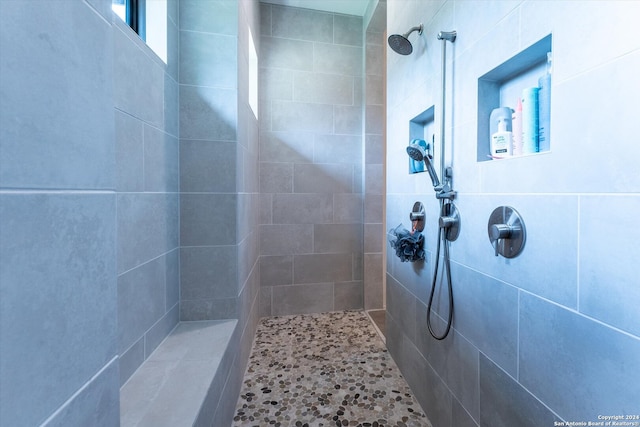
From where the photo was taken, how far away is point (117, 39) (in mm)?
835

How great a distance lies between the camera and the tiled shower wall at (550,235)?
553mm

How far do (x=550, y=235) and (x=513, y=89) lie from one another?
0.56 m

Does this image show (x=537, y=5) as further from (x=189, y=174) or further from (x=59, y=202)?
(x=189, y=174)

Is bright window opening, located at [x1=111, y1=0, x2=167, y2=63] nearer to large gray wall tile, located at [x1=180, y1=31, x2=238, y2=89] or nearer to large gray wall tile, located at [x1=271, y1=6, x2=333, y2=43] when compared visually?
large gray wall tile, located at [x1=180, y1=31, x2=238, y2=89]

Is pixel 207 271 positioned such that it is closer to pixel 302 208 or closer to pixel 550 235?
pixel 302 208

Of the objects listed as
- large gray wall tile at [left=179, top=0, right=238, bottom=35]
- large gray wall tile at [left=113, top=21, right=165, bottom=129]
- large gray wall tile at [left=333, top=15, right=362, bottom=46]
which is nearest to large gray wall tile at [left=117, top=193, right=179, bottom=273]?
large gray wall tile at [left=113, top=21, right=165, bottom=129]

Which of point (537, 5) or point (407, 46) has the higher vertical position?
point (407, 46)

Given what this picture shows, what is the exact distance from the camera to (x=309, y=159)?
2377 mm

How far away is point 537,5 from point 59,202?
114cm

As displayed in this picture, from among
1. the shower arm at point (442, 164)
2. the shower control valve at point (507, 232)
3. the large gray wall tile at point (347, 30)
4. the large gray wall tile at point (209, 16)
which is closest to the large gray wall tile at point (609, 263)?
the shower control valve at point (507, 232)

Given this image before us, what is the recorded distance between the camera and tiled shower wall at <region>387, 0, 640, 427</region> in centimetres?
55

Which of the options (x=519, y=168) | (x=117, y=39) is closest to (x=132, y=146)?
(x=117, y=39)

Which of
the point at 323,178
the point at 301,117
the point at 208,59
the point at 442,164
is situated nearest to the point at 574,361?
the point at 442,164

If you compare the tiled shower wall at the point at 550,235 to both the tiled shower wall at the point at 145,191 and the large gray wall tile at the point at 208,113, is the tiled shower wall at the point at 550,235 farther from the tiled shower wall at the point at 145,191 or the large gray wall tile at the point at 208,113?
the tiled shower wall at the point at 145,191
